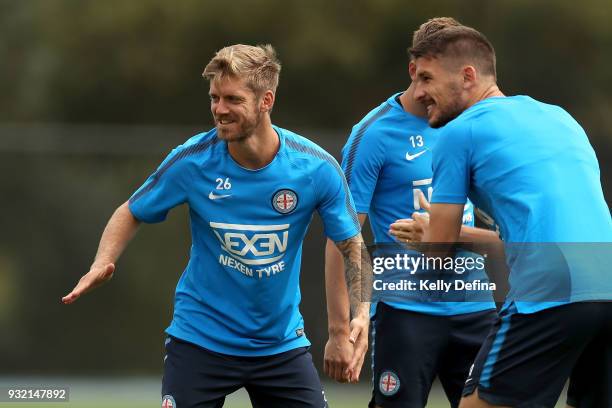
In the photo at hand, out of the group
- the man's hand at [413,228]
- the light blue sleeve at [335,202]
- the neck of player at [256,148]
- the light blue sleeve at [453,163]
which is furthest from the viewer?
the light blue sleeve at [335,202]

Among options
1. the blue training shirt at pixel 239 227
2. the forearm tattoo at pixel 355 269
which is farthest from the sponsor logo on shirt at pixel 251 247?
the forearm tattoo at pixel 355 269

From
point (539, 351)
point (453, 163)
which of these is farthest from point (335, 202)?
point (539, 351)

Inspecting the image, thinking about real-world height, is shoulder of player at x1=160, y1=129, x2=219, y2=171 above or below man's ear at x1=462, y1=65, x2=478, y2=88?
below

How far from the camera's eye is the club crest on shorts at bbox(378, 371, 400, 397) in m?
6.46

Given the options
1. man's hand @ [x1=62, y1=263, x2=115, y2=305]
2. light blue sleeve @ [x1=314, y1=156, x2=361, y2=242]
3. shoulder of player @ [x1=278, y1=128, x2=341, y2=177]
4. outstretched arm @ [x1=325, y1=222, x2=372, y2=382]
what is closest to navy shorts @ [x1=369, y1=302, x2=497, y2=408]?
outstretched arm @ [x1=325, y1=222, x2=372, y2=382]

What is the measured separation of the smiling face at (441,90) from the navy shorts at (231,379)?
132 centimetres

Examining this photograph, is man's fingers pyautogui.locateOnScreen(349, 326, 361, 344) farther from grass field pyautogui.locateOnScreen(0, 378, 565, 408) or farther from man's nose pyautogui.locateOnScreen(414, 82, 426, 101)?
grass field pyautogui.locateOnScreen(0, 378, 565, 408)

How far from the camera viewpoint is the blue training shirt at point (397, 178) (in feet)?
21.5

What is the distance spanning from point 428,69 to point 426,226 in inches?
28.9

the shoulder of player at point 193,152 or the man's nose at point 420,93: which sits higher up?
the man's nose at point 420,93

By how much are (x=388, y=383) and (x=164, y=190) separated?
4.96 ft

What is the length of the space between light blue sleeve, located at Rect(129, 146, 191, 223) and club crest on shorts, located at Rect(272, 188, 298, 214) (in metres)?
0.42

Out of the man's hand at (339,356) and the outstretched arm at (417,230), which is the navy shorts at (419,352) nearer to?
the man's hand at (339,356)

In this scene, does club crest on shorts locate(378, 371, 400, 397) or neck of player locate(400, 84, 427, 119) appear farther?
neck of player locate(400, 84, 427, 119)
